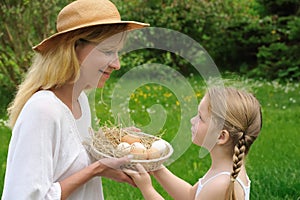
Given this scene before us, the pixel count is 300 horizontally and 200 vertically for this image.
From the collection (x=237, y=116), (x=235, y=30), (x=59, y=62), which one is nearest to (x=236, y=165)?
(x=237, y=116)

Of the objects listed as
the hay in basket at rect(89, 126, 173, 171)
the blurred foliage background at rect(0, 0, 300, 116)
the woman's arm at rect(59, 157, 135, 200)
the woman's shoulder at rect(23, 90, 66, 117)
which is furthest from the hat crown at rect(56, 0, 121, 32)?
the blurred foliage background at rect(0, 0, 300, 116)

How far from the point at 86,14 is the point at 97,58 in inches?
7.4

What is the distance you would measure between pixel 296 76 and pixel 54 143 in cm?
788

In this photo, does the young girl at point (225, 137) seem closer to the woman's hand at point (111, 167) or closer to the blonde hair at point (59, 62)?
the woman's hand at point (111, 167)

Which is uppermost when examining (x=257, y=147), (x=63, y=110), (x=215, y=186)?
(x=63, y=110)

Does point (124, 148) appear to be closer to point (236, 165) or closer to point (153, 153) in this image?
point (153, 153)

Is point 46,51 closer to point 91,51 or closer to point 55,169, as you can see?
point 91,51

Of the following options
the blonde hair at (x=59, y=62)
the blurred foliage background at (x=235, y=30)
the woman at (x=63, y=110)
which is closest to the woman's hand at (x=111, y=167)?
the woman at (x=63, y=110)

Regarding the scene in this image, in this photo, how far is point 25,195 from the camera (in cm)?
254

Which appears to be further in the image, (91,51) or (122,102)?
(122,102)

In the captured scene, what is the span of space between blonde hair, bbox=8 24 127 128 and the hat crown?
3cm

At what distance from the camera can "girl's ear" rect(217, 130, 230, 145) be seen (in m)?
2.69

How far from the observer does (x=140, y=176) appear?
8.73 ft

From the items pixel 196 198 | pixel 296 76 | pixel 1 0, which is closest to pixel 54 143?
pixel 196 198
